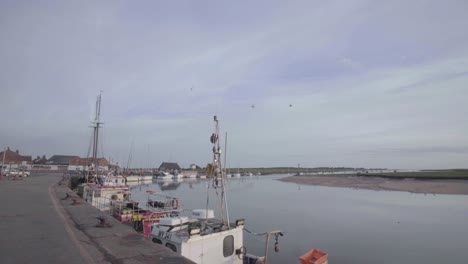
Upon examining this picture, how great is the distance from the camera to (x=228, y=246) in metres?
12.1

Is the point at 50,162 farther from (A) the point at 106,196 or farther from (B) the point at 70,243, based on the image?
(B) the point at 70,243

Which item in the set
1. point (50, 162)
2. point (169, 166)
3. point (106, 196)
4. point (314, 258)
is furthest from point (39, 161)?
point (314, 258)

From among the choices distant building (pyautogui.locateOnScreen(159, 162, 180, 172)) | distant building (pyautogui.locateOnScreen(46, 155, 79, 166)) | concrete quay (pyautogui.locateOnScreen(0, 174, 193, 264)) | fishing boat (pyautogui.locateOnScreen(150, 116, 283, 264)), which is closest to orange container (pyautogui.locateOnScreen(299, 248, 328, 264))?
fishing boat (pyautogui.locateOnScreen(150, 116, 283, 264))

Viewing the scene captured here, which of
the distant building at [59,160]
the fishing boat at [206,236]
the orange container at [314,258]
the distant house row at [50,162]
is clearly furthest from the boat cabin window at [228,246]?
the distant building at [59,160]

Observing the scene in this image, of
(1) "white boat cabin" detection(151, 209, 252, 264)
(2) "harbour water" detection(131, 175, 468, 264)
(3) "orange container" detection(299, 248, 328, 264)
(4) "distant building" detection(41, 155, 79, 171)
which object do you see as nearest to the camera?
(1) "white boat cabin" detection(151, 209, 252, 264)

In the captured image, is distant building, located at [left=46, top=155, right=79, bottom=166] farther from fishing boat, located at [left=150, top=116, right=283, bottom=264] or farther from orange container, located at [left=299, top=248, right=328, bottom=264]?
orange container, located at [left=299, top=248, right=328, bottom=264]

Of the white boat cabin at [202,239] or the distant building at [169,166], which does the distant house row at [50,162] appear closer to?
the distant building at [169,166]

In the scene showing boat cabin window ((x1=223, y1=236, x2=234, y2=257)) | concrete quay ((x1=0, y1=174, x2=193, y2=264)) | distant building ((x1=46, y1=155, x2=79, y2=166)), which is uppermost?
distant building ((x1=46, y1=155, x2=79, y2=166))

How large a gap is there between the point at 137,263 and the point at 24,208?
13737 millimetres

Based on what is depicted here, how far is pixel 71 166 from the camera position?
112 metres

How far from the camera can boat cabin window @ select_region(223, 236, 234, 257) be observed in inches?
470

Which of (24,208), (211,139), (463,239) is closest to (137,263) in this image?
(211,139)

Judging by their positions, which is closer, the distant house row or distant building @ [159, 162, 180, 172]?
the distant house row

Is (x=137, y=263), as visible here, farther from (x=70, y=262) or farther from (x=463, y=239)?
(x=463, y=239)
